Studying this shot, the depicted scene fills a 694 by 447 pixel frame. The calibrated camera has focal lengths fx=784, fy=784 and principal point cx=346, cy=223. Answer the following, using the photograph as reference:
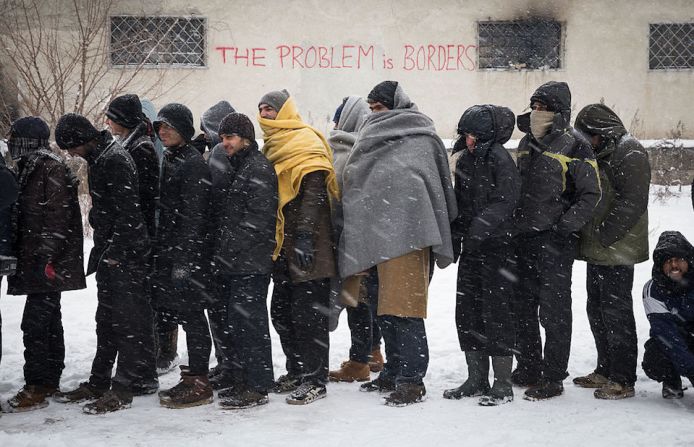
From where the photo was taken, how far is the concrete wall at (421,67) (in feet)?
43.4

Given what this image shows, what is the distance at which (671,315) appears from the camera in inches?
184

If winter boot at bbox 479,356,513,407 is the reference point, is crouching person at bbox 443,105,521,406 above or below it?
above

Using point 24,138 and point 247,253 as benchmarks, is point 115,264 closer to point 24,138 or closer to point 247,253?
point 247,253

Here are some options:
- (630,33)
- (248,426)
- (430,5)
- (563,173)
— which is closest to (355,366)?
(248,426)

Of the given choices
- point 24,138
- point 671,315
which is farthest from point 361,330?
point 24,138

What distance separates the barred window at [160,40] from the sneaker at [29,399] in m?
9.15

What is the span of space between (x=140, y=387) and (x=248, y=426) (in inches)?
40.1

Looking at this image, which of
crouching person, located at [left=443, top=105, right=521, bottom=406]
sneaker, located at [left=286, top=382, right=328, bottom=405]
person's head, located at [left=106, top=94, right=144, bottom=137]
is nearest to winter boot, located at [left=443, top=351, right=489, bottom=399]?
crouching person, located at [left=443, top=105, right=521, bottom=406]

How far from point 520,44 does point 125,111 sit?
32.7 ft

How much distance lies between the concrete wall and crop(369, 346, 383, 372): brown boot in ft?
27.1

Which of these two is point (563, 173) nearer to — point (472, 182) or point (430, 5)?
point (472, 182)

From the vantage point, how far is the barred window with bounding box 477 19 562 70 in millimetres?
13484

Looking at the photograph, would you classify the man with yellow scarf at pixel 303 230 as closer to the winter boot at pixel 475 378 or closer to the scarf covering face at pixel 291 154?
the scarf covering face at pixel 291 154

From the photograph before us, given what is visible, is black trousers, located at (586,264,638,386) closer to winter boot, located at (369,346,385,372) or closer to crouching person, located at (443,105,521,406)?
crouching person, located at (443,105,521,406)
